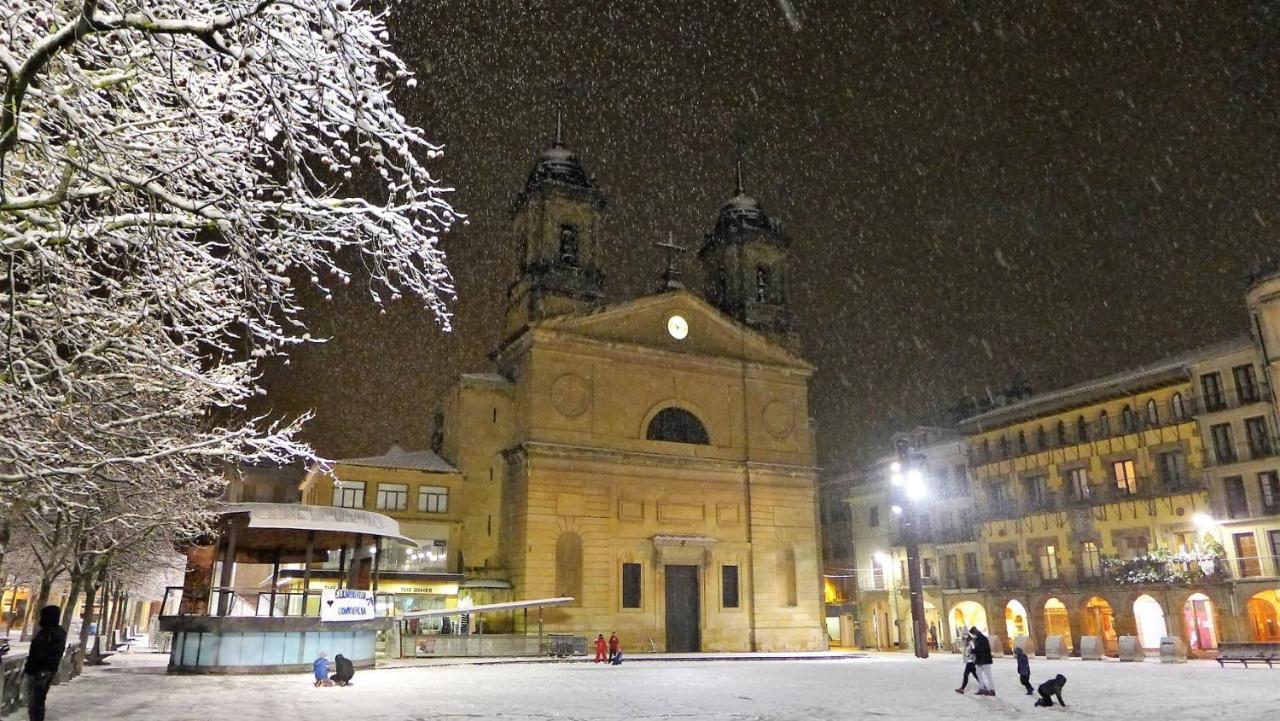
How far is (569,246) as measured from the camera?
4300cm

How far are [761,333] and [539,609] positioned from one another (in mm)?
18780

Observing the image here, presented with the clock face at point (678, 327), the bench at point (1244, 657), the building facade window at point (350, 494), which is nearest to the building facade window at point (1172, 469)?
the bench at point (1244, 657)

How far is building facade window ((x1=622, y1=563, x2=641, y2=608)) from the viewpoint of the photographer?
37094mm

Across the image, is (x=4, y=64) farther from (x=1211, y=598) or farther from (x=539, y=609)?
(x=1211, y=598)

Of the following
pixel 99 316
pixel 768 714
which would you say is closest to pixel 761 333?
pixel 768 714

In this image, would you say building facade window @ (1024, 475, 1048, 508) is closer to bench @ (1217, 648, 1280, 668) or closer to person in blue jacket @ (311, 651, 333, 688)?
bench @ (1217, 648, 1280, 668)

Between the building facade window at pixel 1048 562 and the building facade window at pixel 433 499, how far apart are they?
27.6 meters

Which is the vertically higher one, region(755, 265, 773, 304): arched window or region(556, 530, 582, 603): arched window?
region(755, 265, 773, 304): arched window

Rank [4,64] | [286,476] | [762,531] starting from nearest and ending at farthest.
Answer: [4,64]
[762,531]
[286,476]

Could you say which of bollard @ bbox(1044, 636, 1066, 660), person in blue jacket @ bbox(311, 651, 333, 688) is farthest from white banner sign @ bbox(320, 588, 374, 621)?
bollard @ bbox(1044, 636, 1066, 660)

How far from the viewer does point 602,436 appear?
38375 mm

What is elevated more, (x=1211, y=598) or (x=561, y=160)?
(x=561, y=160)

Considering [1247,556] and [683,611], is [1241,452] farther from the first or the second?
[683,611]

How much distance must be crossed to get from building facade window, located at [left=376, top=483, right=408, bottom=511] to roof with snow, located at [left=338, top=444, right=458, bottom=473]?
2.64 feet
